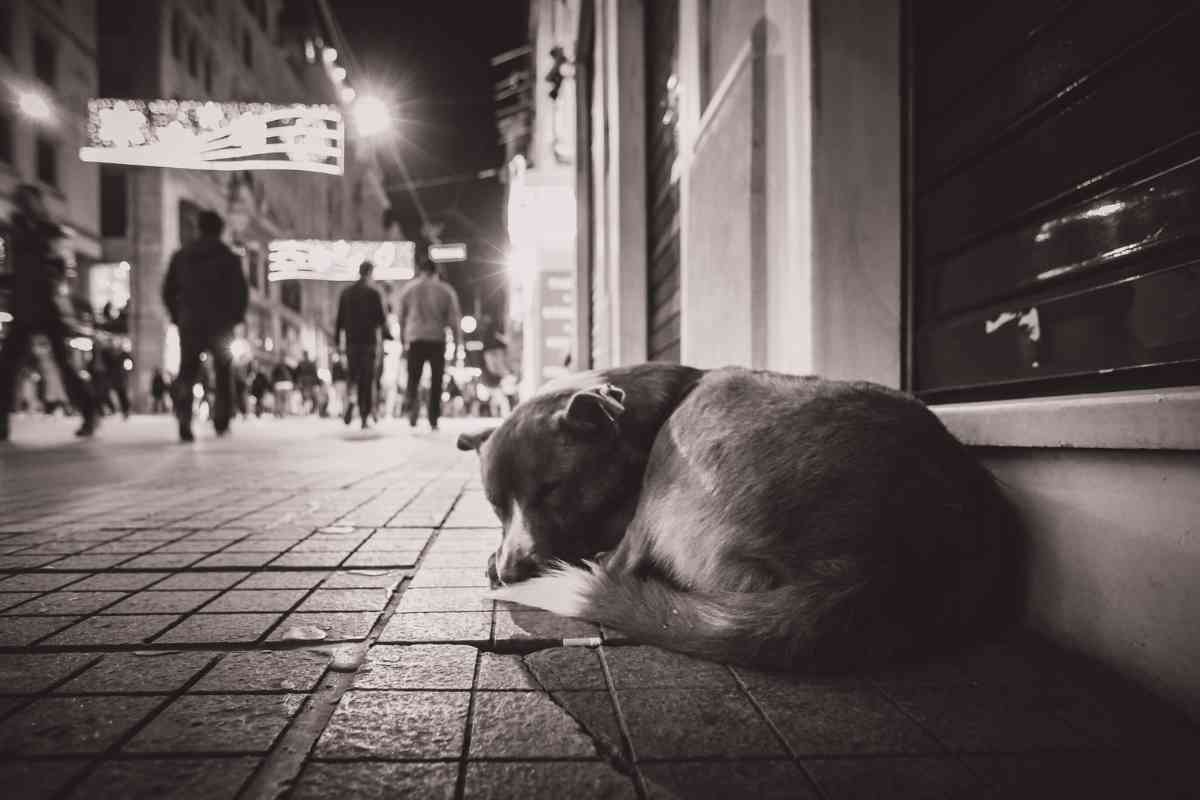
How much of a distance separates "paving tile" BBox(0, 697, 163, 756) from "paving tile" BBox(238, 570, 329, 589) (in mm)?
796

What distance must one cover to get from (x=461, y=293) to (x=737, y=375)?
6445cm

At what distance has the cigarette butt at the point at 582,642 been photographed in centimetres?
168

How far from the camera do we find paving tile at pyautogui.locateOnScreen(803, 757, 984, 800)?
106 centimetres

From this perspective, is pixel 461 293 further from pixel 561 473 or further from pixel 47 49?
pixel 561 473

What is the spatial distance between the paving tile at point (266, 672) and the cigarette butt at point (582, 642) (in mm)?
547

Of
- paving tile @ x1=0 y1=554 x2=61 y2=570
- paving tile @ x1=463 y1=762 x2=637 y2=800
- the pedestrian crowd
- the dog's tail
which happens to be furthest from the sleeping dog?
the pedestrian crowd

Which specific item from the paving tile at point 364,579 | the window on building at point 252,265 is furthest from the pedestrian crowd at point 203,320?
the window on building at point 252,265

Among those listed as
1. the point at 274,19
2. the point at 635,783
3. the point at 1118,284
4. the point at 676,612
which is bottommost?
the point at 635,783

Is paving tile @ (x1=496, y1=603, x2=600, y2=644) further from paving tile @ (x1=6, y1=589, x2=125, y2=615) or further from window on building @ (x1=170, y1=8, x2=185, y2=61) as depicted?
window on building @ (x1=170, y1=8, x2=185, y2=61)

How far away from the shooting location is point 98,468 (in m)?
5.39

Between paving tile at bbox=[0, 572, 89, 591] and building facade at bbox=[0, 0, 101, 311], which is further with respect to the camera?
building facade at bbox=[0, 0, 101, 311]

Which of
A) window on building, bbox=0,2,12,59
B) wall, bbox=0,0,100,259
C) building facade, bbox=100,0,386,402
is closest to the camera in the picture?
window on building, bbox=0,2,12,59

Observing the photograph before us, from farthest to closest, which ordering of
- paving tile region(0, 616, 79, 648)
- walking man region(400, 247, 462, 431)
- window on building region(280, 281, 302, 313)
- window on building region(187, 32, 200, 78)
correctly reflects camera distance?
1. window on building region(280, 281, 302, 313)
2. window on building region(187, 32, 200, 78)
3. walking man region(400, 247, 462, 431)
4. paving tile region(0, 616, 79, 648)

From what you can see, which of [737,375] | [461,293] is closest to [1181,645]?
[737,375]
